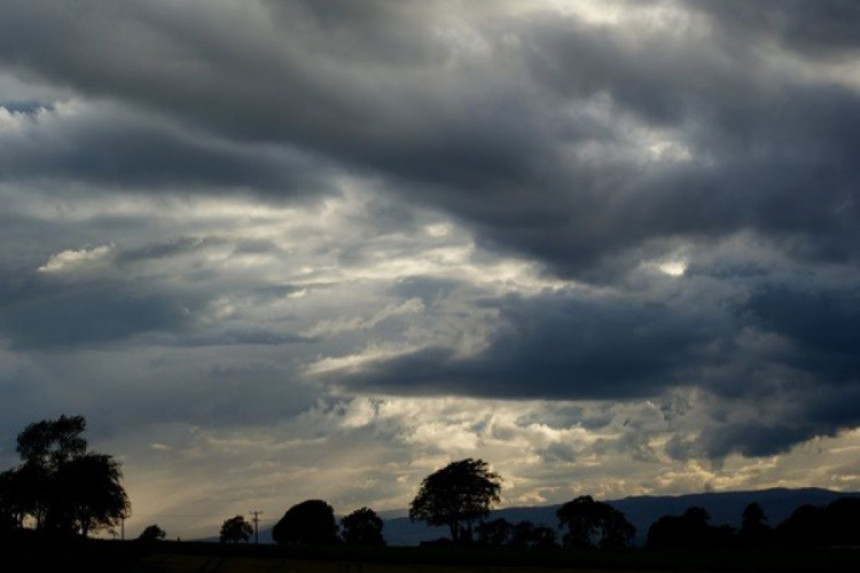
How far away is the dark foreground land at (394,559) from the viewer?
96.8 meters

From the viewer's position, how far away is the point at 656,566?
111 metres

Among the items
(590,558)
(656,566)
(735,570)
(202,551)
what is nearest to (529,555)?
(590,558)

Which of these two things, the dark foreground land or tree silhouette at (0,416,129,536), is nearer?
the dark foreground land

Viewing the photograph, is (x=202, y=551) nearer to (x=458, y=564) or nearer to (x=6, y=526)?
(x=6, y=526)

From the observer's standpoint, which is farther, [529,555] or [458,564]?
[529,555]

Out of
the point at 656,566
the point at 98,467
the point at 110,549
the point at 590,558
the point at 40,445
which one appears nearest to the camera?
the point at 110,549

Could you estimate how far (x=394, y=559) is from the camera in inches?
4653

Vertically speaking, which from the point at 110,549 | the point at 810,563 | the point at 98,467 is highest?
the point at 98,467

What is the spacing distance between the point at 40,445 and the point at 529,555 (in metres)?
117

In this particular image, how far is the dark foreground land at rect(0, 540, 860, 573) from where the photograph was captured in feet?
318

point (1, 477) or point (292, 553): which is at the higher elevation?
point (1, 477)

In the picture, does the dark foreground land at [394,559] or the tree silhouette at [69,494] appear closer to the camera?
the dark foreground land at [394,559]

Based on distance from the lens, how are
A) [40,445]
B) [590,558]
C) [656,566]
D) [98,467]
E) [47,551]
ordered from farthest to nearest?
[40,445] < [98,467] < [590,558] < [656,566] < [47,551]

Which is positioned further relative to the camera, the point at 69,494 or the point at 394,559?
the point at 69,494
